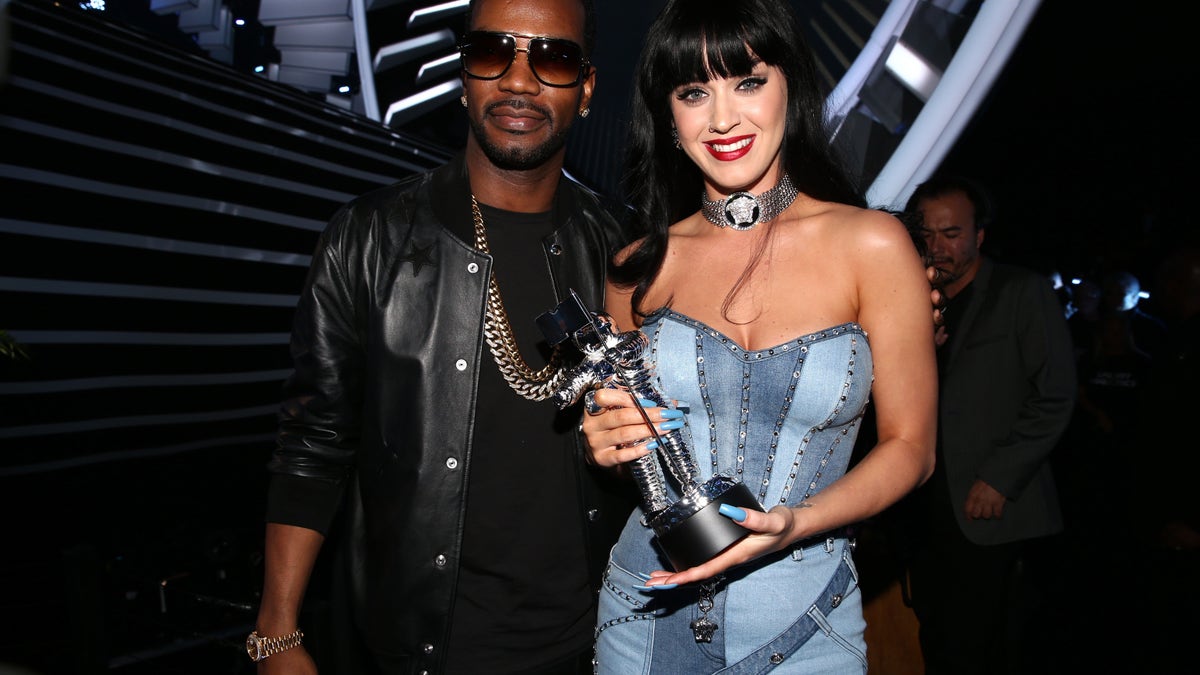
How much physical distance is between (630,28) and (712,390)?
6.31 meters

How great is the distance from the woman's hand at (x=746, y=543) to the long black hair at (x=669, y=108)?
34.0 inches

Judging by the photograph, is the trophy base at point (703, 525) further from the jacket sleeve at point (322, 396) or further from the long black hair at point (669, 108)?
the jacket sleeve at point (322, 396)

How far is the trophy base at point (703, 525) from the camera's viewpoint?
1.56m

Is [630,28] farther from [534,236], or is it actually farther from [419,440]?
[419,440]

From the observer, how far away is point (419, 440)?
7.47 feet

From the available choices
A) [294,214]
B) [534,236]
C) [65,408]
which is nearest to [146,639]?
[65,408]

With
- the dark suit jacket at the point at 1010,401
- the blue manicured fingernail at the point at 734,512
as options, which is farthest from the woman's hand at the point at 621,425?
the dark suit jacket at the point at 1010,401

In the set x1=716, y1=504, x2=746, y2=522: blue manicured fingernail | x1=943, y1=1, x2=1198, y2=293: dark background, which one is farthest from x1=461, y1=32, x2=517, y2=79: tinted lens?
x1=943, y1=1, x2=1198, y2=293: dark background

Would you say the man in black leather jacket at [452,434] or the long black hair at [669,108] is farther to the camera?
the man in black leather jacket at [452,434]

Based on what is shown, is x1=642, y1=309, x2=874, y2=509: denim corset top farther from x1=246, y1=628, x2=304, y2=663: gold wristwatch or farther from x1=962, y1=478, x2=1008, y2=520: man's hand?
x1=962, y1=478, x2=1008, y2=520: man's hand

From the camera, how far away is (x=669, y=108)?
225 centimetres

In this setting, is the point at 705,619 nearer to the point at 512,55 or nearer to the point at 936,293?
the point at 936,293

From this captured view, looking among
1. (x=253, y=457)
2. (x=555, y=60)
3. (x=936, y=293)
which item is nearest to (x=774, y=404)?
(x=936, y=293)

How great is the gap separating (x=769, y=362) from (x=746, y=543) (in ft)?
1.68
